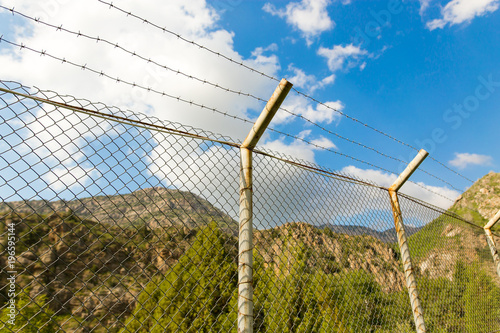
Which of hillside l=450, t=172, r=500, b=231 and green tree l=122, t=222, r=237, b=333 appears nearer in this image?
green tree l=122, t=222, r=237, b=333

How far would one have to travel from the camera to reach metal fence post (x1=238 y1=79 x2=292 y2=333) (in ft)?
7.23

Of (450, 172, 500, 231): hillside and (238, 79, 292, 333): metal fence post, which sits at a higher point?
(450, 172, 500, 231): hillside

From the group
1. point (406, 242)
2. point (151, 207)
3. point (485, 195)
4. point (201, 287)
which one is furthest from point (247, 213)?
point (485, 195)

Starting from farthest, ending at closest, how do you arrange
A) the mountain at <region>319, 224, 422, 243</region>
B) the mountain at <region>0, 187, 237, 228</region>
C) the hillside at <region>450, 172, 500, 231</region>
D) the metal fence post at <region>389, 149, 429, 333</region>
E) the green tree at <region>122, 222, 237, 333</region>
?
the hillside at <region>450, 172, 500, 231</region>
the mountain at <region>319, 224, 422, 243</region>
the metal fence post at <region>389, 149, 429, 333</region>
the green tree at <region>122, 222, 237, 333</region>
the mountain at <region>0, 187, 237, 228</region>

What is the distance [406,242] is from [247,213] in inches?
112

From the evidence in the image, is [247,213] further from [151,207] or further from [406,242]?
[406,242]

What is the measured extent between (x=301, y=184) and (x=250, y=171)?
3.58ft

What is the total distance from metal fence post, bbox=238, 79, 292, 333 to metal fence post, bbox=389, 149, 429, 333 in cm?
273

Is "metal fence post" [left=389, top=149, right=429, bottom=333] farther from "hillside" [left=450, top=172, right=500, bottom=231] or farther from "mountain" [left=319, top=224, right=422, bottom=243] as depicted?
"hillside" [left=450, top=172, right=500, bottom=231]

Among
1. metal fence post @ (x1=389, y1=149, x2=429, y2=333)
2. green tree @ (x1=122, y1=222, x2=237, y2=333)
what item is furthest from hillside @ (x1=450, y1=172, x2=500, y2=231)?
metal fence post @ (x1=389, y1=149, x2=429, y2=333)

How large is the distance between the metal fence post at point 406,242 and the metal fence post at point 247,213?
2.73m

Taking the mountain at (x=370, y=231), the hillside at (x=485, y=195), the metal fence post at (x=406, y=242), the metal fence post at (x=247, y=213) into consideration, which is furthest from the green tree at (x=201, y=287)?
the hillside at (x=485, y=195)

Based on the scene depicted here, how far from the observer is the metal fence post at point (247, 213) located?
2205mm

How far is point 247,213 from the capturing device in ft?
7.99
